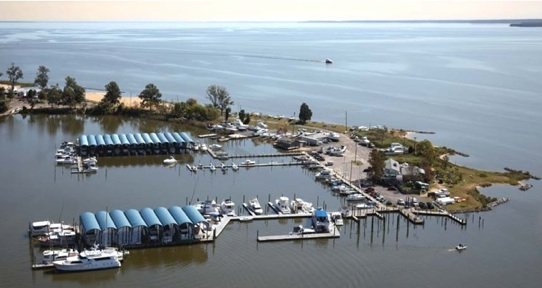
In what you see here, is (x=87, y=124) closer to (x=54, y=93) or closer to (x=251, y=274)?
(x=54, y=93)

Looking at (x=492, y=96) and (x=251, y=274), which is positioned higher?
(x=492, y=96)

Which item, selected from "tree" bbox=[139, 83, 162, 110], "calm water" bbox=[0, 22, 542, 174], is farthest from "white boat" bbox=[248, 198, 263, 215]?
"tree" bbox=[139, 83, 162, 110]

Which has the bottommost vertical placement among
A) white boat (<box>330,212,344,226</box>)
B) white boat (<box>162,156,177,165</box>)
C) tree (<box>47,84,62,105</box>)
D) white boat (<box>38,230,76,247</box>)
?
white boat (<box>38,230,76,247</box>)

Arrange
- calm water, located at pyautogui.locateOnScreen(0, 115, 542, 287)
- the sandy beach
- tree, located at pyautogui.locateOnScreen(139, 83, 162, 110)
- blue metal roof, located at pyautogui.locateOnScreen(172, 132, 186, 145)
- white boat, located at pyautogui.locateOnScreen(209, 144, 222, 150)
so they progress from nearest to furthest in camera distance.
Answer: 1. calm water, located at pyautogui.locateOnScreen(0, 115, 542, 287)
2. blue metal roof, located at pyautogui.locateOnScreen(172, 132, 186, 145)
3. white boat, located at pyautogui.locateOnScreen(209, 144, 222, 150)
4. tree, located at pyautogui.locateOnScreen(139, 83, 162, 110)
5. the sandy beach

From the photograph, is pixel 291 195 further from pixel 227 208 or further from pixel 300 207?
pixel 227 208

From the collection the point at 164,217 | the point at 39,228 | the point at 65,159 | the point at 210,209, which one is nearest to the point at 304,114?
the point at 65,159

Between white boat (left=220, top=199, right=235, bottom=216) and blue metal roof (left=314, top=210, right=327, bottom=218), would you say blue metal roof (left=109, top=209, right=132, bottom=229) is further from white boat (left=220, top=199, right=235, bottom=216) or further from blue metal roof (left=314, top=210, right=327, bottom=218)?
blue metal roof (left=314, top=210, right=327, bottom=218)

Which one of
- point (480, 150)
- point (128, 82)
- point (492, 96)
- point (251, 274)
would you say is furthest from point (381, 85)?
point (251, 274)
